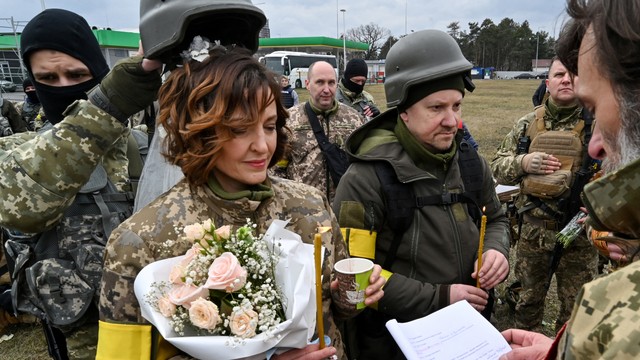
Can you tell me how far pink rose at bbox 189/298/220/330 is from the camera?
117 cm

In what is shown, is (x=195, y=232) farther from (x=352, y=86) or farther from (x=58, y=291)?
(x=352, y=86)

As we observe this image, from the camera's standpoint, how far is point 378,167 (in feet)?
7.38

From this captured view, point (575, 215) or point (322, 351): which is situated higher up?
point (322, 351)

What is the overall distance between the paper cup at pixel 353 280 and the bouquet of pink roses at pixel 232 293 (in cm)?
25

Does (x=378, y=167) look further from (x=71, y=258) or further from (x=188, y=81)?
(x=71, y=258)

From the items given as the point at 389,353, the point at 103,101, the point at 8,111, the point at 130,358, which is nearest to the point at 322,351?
the point at 130,358

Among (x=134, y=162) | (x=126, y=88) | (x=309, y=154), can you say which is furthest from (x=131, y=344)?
(x=309, y=154)

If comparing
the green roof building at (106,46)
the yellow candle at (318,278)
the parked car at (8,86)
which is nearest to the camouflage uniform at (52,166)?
the yellow candle at (318,278)

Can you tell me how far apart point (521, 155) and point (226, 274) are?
356 centimetres

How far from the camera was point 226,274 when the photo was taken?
1.21 meters

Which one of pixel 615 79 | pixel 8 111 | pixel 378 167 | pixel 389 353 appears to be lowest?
pixel 389 353

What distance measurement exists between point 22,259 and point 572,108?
4273mm

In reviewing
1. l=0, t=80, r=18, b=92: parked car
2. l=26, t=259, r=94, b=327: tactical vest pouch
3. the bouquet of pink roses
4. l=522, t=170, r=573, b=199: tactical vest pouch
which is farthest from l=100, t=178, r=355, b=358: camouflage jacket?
l=0, t=80, r=18, b=92: parked car

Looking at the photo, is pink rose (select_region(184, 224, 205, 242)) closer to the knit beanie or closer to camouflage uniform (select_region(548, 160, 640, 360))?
camouflage uniform (select_region(548, 160, 640, 360))
